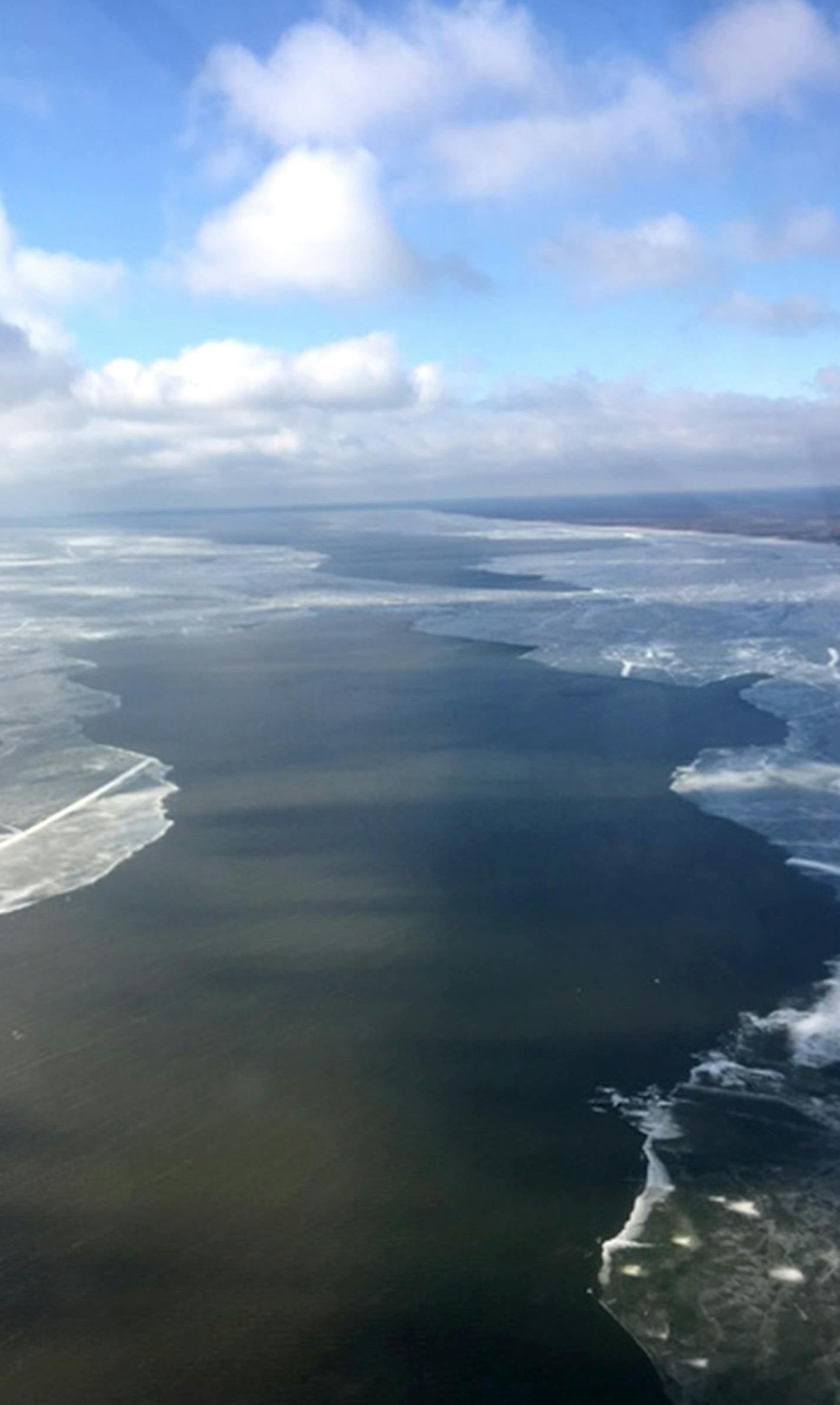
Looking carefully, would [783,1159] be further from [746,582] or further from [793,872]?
[746,582]

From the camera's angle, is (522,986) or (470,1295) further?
(522,986)

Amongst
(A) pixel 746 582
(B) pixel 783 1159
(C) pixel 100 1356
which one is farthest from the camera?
(A) pixel 746 582

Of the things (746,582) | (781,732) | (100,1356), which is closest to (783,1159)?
(100,1356)

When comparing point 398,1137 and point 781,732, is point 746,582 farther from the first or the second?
point 398,1137

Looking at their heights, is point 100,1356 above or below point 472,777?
below

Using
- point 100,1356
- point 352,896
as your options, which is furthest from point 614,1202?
point 352,896

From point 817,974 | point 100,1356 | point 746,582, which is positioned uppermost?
point 746,582

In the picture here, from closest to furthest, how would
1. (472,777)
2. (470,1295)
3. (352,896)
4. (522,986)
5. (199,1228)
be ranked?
(470,1295)
(199,1228)
(522,986)
(352,896)
(472,777)
